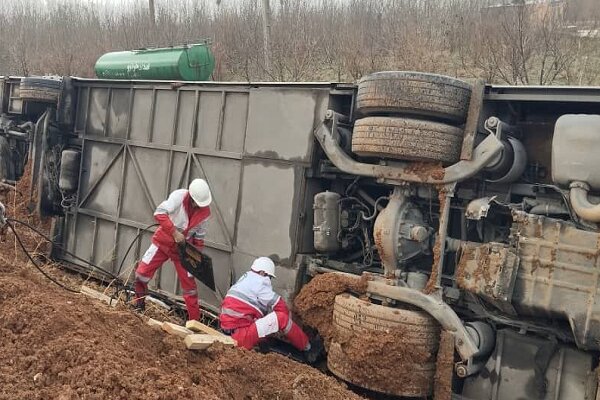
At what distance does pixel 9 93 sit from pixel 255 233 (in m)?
5.38

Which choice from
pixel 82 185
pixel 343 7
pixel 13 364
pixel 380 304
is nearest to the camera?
pixel 13 364

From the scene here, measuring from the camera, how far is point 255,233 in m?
5.86

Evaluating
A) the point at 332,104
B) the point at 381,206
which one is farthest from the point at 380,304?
the point at 332,104

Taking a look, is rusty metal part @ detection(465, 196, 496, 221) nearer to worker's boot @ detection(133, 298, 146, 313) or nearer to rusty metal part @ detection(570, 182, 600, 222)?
rusty metal part @ detection(570, 182, 600, 222)

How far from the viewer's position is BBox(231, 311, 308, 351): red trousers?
16.8 feet

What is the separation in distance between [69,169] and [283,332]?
4328 mm

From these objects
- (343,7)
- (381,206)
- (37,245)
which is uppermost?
(343,7)

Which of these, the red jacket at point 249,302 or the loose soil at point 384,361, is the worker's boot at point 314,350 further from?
the loose soil at point 384,361

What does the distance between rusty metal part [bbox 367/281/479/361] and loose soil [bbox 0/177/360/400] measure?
0.88m

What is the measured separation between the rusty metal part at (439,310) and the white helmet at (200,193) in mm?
2123

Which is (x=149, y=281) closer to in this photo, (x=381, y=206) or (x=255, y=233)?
(x=255, y=233)

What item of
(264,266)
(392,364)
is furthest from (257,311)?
(392,364)

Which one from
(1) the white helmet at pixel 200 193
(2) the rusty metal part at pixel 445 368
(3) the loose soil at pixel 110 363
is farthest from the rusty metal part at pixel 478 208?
(1) the white helmet at pixel 200 193

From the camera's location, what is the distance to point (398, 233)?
190 inches
